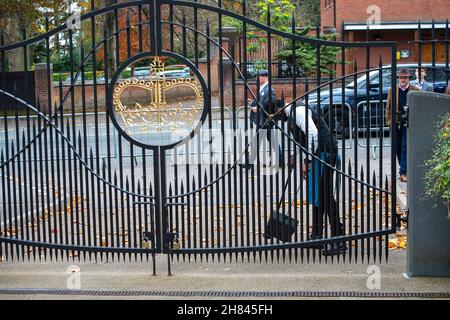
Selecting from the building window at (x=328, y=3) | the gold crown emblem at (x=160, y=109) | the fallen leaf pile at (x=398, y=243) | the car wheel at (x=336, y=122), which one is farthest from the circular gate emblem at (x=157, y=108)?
the building window at (x=328, y=3)

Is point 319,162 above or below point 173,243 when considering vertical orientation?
above

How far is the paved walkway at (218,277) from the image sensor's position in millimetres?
6867

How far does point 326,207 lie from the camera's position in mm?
7441

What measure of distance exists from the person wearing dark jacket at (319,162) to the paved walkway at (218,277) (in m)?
0.36

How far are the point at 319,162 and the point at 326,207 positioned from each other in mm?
502

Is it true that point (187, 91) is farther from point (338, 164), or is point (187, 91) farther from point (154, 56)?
point (338, 164)

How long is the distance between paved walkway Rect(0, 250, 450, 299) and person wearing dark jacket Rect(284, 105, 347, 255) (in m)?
0.36

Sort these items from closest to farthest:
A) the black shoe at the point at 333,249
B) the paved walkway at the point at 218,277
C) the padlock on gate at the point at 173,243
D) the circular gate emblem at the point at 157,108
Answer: the paved walkway at the point at 218,277 → the circular gate emblem at the point at 157,108 → the padlock on gate at the point at 173,243 → the black shoe at the point at 333,249

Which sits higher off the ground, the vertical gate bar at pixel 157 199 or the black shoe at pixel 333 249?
the vertical gate bar at pixel 157 199

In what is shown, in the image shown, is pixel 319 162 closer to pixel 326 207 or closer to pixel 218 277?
pixel 326 207

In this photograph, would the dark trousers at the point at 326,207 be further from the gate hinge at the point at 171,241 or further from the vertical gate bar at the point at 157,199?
the vertical gate bar at the point at 157,199

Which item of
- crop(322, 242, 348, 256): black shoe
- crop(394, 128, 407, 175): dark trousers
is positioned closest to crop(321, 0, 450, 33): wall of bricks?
crop(394, 128, 407, 175): dark trousers

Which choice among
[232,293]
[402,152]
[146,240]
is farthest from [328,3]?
[232,293]
